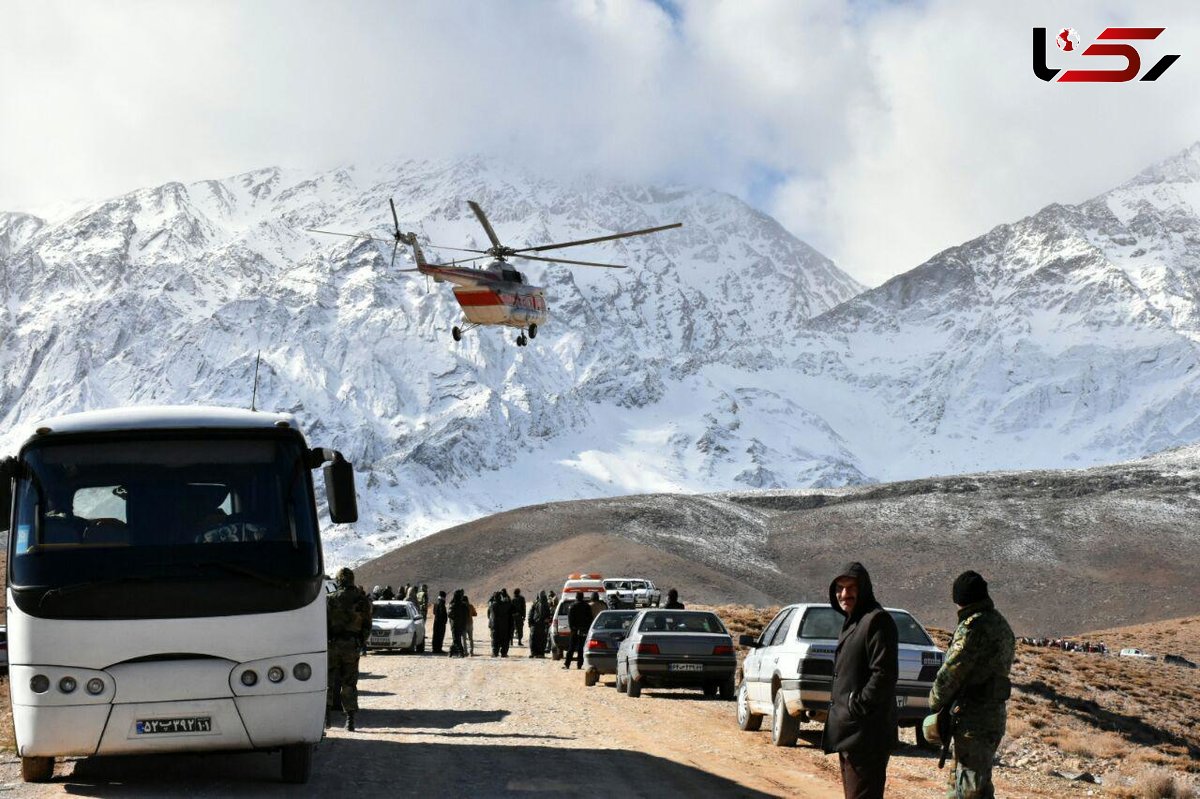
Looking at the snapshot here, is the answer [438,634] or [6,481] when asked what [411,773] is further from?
[438,634]

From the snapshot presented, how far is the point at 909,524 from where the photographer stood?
14850 cm

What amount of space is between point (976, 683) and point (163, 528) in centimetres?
604

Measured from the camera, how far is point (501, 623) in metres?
37.8

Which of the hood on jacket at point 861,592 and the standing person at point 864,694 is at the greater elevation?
the hood on jacket at point 861,592

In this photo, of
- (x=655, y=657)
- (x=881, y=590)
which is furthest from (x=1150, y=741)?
(x=881, y=590)

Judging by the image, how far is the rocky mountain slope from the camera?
390 ft

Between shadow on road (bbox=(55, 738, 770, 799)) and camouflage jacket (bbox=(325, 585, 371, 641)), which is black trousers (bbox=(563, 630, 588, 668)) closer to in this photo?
camouflage jacket (bbox=(325, 585, 371, 641))

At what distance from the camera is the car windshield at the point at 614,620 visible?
90.9ft

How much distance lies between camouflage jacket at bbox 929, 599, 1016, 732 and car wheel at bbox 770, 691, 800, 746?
697 cm

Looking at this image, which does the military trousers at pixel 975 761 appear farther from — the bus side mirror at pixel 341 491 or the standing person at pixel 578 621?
the standing person at pixel 578 621

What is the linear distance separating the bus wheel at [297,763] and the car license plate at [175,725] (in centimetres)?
84

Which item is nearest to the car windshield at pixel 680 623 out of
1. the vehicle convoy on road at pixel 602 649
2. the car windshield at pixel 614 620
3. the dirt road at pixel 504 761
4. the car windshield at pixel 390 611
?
the dirt road at pixel 504 761

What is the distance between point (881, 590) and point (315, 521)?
115 m

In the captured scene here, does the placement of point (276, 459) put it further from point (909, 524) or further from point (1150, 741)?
point (909, 524)
